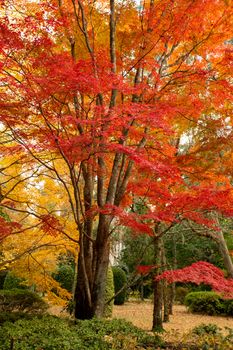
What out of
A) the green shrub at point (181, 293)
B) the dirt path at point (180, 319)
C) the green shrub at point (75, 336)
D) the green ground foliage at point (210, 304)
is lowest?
the green shrub at point (75, 336)

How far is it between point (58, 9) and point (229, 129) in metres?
4.24

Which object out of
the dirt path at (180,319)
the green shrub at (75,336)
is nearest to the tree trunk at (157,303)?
the dirt path at (180,319)

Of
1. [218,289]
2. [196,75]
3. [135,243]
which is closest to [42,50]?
[196,75]

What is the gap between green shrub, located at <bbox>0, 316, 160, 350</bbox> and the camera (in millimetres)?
4609

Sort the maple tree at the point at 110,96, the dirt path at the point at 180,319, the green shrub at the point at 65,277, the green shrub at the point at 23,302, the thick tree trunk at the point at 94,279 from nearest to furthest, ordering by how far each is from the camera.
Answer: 1. the maple tree at the point at 110,96
2. the thick tree trunk at the point at 94,279
3. the green shrub at the point at 23,302
4. the dirt path at the point at 180,319
5. the green shrub at the point at 65,277

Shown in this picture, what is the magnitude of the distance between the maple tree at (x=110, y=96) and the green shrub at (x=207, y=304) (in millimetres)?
9702

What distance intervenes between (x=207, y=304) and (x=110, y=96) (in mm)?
12148

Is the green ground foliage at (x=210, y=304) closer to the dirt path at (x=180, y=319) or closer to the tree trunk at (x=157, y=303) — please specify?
the dirt path at (x=180, y=319)

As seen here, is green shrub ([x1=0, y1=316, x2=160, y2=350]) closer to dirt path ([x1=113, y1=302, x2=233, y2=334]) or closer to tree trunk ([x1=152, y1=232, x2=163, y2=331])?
tree trunk ([x1=152, y1=232, x2=163, y2=331])

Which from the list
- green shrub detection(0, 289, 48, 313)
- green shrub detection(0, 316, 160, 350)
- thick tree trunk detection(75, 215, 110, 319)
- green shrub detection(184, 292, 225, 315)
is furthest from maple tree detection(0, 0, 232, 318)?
green shrub detection(184, 292, 225, 315)

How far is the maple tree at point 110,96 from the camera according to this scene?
583cm

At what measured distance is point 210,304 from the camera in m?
16.4

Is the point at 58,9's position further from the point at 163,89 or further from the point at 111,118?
the point at 111,118

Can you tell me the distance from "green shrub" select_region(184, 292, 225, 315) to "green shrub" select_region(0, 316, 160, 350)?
1172 cm
